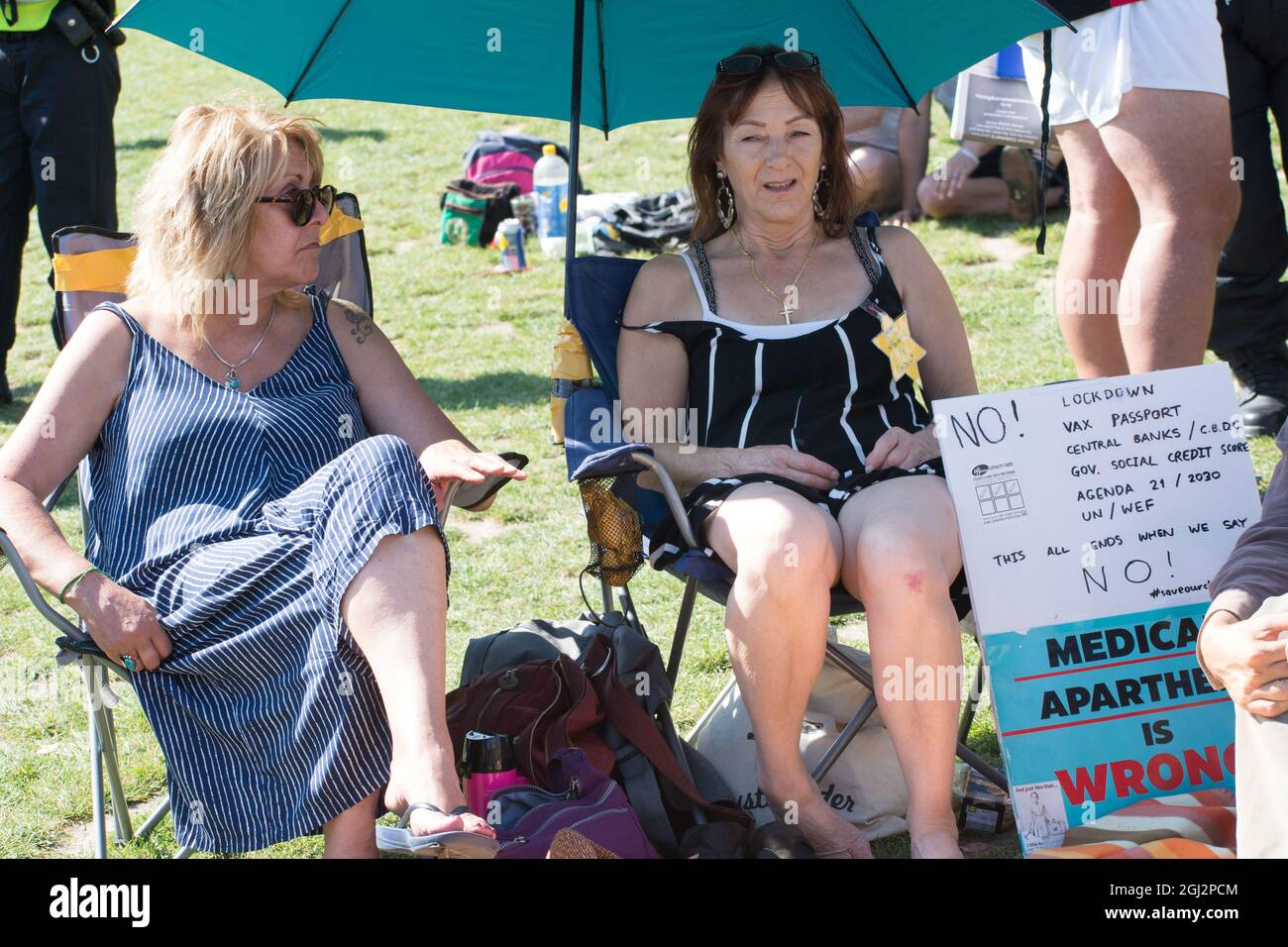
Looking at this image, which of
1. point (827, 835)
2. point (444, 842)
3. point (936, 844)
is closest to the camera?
point (444, 842)

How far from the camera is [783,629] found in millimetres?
2717

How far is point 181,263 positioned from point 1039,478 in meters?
1.83

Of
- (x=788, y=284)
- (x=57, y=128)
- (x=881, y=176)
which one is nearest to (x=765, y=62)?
(x=788, y=284)

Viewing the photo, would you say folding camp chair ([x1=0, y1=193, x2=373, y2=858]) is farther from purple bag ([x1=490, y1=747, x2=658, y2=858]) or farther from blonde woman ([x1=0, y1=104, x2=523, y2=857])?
purple bag ([x1=490, y1=747, x2=658, y2=858])

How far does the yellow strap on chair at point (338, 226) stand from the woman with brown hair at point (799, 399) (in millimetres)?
787

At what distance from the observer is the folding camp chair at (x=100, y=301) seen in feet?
8.95

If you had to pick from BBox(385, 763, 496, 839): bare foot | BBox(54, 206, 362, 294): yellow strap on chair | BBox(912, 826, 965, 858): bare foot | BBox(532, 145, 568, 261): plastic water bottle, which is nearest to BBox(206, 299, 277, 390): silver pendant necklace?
BBox(54, 206, 362, 294): yellow strap on chair

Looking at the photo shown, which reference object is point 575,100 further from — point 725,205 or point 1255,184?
point 1255,184

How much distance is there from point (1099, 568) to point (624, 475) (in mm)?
971

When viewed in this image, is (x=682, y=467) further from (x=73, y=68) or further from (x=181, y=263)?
(x=73, y=68)

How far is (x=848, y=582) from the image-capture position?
2.85m

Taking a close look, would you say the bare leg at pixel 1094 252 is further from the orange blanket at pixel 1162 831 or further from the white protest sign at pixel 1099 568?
the orange blanket at pixel 1162 831

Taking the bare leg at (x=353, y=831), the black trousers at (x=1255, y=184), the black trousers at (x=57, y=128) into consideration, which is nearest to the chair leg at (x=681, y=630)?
the bare leg at (x=353, y=831)
